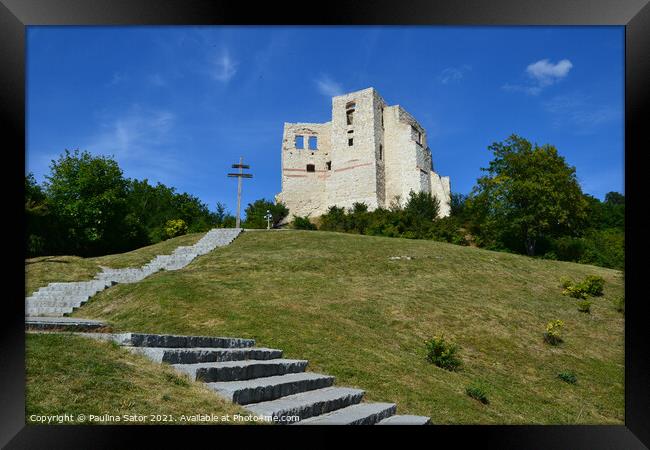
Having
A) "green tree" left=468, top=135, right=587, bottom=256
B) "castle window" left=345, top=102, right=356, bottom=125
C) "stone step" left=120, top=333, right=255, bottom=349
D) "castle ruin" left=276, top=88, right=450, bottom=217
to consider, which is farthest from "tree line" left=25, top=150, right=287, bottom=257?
"stone step" left=120, top=333, right=255, bottom=349

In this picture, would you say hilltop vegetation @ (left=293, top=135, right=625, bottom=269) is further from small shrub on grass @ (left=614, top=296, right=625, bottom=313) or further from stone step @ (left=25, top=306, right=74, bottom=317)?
stone step @ (left=25, top=306, right=74, bottom=317)

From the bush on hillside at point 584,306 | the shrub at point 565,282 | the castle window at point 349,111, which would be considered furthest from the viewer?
the castle window at point 349,111

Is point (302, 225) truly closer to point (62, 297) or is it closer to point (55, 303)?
point (62, 297)

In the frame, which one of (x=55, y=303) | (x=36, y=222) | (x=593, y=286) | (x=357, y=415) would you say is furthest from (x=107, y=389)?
(x=36, y=222)

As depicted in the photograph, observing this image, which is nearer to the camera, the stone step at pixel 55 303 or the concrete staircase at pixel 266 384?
the concrete staircase at pixel 266 384

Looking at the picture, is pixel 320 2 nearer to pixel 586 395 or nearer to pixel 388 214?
pixel 586 395

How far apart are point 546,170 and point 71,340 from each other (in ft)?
101

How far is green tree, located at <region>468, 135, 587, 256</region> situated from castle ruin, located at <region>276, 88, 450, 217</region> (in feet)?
35.4

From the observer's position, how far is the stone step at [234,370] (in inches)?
212

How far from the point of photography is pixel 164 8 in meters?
5.39

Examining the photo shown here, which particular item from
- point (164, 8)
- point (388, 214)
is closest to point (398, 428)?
point (164, 8)

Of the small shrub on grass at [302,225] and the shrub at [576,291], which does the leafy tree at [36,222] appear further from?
the shrub at [576,291]

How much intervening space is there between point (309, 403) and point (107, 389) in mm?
2231

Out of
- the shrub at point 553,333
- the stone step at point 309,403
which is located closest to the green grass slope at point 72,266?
the stone step at point 309,403
